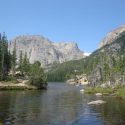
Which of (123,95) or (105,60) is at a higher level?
(105,60)

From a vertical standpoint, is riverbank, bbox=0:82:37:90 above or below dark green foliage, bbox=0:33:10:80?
below

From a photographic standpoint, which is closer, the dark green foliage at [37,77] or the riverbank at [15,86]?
the riverbank at [15,86]

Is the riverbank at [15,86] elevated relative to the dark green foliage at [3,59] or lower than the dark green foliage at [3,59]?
lower

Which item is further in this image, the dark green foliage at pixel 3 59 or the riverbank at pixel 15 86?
the dark green foliage at pixel 3 59

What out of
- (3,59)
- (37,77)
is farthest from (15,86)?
(3,59)

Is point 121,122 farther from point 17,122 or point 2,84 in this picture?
point 2,84

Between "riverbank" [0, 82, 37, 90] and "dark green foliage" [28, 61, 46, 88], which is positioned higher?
"dark green foliage" [28, 61, 46, 88]

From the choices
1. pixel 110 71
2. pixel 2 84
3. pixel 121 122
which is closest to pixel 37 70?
pixel 2 84

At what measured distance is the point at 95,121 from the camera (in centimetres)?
5491

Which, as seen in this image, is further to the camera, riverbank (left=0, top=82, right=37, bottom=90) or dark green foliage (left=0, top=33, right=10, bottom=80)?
dark green foliage (left=0, top=33, right=10, bottom=80)

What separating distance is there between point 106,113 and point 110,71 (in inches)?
4080

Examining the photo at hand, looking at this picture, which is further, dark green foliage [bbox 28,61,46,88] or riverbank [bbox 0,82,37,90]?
dark green foliage [bbox 28,61,46,88]

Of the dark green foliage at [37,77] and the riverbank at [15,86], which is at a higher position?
the dark green foliage at [37,77]

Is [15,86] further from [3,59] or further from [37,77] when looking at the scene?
[3,59]
